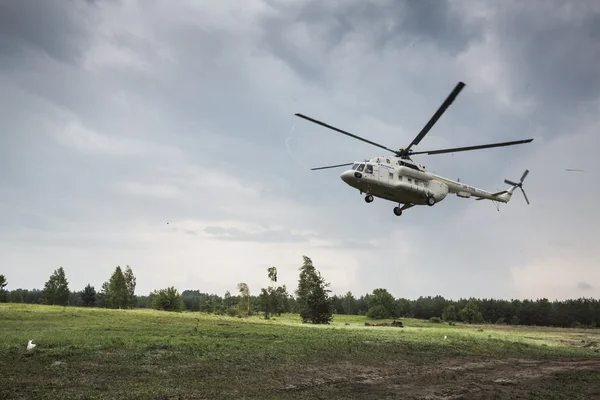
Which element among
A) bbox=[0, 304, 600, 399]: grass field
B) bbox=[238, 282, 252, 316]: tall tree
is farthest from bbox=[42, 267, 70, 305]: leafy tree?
bbox=[0, 304, 600, 399]: grass field

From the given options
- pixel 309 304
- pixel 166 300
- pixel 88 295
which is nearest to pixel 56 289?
pixel 88 295

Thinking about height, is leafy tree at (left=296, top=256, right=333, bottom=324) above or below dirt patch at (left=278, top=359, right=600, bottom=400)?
above

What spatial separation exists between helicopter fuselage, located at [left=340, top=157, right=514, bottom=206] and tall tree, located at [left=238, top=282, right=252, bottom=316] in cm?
7573

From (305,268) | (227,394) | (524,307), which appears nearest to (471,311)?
(524,307)

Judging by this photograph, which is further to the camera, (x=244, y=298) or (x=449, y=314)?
(x=449, y=314)

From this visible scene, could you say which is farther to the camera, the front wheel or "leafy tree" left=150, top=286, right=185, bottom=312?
"leafy tree" left=150, top=286, right=185, bottom=312

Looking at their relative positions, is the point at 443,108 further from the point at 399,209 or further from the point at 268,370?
the point at 268,370

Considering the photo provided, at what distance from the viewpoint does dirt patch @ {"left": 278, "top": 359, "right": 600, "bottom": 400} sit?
20.9 metres

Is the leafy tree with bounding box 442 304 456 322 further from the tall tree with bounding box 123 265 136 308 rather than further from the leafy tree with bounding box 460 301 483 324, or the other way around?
the tall tree with bounding box 123 265 136 308

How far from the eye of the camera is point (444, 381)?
24.5 metres

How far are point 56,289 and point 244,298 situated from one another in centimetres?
6199

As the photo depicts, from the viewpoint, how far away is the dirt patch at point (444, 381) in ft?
68.6

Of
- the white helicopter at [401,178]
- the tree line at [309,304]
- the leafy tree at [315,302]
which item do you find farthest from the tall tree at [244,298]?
the white helicopter at [401,178]

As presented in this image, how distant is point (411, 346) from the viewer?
1458 inches
